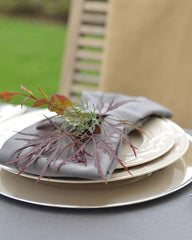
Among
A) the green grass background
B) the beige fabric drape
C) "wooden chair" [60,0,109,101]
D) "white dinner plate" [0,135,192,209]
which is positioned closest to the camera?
"white dinner plate" [0,135,192,209]

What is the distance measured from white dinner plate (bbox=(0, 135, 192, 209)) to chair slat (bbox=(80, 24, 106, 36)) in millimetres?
1912

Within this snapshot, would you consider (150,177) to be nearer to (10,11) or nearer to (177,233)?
(177,233)

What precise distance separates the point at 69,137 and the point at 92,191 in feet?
0.30

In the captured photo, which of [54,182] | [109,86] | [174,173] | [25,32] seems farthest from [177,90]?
[25,32]

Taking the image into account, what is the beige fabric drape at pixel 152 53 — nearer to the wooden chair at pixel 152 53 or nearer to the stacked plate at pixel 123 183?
the wooden chair at pixel 152 53

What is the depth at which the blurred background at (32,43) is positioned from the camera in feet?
15.7

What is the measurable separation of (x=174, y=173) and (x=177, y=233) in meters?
0.16

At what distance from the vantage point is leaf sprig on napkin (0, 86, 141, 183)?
0.61 m

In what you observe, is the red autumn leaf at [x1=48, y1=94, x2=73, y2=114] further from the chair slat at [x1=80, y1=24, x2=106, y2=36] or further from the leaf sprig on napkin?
the chair slat at [x1=80, y1=24, x2=106, y2=36]

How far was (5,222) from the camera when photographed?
0.55 metres

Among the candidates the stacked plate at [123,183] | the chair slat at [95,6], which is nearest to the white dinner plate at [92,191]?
the stacked plate at [123,183]

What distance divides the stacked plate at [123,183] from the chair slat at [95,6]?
1.85 meters

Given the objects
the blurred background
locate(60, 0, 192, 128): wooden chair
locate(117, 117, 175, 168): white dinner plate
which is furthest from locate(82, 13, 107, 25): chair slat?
locate(117, 117, 175, 168): white dinner plate

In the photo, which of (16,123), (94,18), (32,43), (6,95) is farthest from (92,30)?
(32,43)
